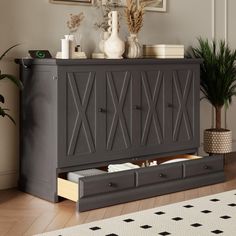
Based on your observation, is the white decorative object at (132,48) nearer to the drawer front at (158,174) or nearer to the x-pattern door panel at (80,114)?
the x-pattern door panel at (80,114)

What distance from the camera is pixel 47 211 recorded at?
4.27 meters

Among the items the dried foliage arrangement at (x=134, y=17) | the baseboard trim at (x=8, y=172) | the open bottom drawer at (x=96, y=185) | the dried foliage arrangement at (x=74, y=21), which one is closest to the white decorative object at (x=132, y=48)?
the dried foliage arrangement at (x=134, y=17)

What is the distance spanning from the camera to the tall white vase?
16.1 feet

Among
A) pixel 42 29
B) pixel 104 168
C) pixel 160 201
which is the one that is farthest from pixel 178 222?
pixel 42 29

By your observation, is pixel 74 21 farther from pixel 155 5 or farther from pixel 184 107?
pixel 184 107

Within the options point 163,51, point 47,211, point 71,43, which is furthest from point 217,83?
point 47,211

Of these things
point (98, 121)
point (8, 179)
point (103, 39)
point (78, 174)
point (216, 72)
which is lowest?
point (8, 179)

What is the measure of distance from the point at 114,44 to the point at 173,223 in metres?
1.72

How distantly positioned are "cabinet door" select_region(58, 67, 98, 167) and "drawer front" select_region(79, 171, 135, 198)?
12.7 inches

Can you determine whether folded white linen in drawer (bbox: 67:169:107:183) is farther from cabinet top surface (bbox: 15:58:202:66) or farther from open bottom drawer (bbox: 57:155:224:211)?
cabinet top surface (bbox: 15:58:202:66)

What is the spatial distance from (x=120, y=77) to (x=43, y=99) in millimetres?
685

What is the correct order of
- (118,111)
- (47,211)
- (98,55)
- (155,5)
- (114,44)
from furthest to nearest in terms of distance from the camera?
(155,5) → (98,55) → (114,44) → (118,111) → (47,211)

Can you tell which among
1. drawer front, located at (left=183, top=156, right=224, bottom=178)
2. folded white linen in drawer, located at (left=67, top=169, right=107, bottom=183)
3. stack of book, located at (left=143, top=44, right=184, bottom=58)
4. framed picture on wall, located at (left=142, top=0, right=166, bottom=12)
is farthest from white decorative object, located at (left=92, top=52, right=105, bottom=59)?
drawer front, located at (left=183, top=156, right=224, bottom=178)

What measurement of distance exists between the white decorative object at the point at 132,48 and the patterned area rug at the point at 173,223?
4.68 feet
